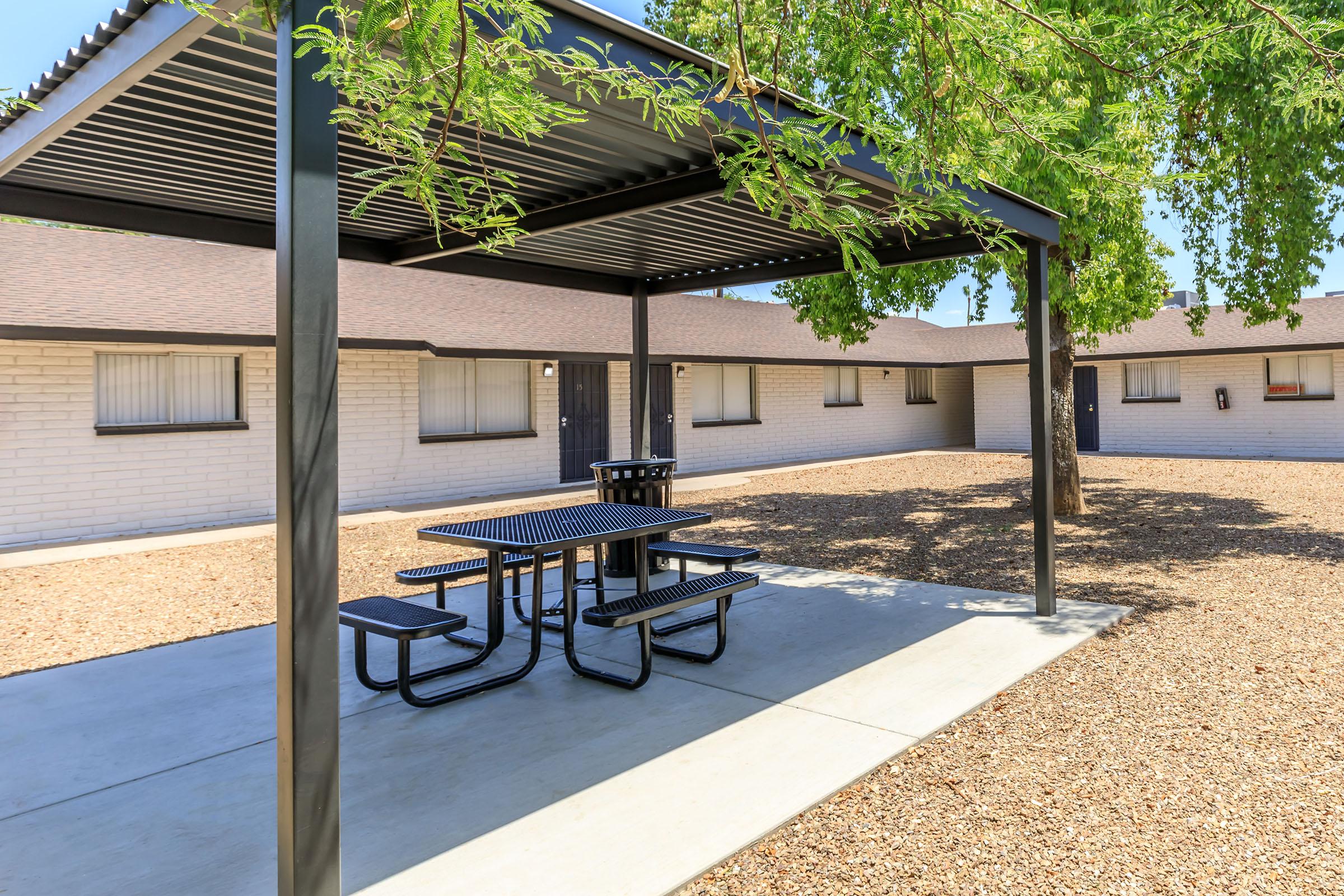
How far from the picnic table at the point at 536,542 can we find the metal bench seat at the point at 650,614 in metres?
0.19

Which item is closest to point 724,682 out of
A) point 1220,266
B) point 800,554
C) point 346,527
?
point 800,554

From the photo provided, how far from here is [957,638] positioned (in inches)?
222

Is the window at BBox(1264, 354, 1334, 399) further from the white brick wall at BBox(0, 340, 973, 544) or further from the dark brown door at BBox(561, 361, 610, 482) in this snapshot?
the dark brown door at BBox(561, 361, 610, 482)

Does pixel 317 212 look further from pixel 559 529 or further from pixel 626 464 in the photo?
pixel 626 464

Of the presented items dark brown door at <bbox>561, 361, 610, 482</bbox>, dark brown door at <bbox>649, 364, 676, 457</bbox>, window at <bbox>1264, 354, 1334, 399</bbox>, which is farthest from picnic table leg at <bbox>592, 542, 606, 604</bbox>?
window at <bbox>1264, 354, 1334, 399</bbox>

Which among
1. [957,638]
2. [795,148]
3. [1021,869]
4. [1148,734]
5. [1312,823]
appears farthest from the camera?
[957,638]

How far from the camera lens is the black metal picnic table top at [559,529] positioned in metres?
4.54

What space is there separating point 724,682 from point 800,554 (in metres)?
4.56

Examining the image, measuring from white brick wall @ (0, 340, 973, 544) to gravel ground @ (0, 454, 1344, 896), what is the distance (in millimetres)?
1942

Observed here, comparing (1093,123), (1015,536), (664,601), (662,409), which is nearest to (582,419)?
(662,409)

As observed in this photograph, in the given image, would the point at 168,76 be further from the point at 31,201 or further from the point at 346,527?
the point at 346,527

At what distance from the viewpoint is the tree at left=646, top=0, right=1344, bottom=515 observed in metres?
2.91

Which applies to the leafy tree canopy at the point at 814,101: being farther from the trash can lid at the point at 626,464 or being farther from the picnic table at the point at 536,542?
the trash can lid at the point at 626,464

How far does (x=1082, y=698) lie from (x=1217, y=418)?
810 inches
